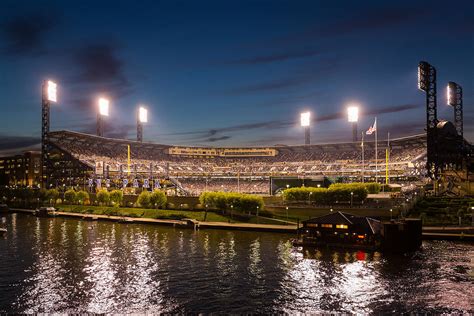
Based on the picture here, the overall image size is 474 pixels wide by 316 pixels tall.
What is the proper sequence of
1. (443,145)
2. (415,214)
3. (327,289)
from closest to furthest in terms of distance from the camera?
(327,289) → (415,214) → (443,145)

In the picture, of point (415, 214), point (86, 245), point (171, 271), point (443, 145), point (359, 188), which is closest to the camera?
point (171, 271)

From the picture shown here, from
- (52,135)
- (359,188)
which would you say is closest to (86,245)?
(359,188)

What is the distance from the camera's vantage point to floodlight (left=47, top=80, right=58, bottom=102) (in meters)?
174

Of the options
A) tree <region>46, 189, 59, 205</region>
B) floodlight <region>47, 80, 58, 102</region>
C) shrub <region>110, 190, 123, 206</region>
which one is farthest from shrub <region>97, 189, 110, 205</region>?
floodlight <region>47, 80, 58, 102</region>

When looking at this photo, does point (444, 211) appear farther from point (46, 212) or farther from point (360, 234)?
point (46, 212)

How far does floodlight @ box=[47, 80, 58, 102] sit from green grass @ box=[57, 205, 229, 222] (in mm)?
60568

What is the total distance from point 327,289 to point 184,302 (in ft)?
49.0

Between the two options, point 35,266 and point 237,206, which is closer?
point 35,266

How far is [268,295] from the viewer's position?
4231 cm

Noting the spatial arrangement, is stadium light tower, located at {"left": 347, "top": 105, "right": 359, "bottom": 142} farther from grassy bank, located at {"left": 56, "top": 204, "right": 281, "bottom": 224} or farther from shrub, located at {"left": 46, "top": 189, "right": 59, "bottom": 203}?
shrub, located at {"left": 46, "top": 189, "right": 59, "bottom": 203}

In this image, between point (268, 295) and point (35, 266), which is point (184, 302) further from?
point (35, 266)

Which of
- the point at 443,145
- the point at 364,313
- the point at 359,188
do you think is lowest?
the point at 364,313

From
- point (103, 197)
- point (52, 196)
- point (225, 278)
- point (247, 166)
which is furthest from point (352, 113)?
point (225, 278)

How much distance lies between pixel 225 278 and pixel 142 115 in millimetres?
155532
